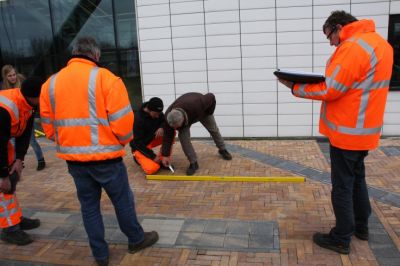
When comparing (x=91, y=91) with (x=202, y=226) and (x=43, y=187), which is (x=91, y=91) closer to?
(x=202, y=226)

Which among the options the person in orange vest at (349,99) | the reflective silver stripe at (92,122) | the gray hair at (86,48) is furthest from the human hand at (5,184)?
the person in orange vest at (349,99)

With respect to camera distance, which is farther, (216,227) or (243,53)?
(243,53)

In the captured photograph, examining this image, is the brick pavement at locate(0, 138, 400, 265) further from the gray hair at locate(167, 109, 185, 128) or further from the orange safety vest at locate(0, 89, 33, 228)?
the gray hair at locate(167, 109, 185, 128)

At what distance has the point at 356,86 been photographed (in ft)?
9.25

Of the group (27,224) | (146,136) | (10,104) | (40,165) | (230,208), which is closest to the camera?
(10,104)

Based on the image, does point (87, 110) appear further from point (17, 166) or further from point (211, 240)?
point (211, 240)

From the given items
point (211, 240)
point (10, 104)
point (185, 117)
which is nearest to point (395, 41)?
point (185, 117)

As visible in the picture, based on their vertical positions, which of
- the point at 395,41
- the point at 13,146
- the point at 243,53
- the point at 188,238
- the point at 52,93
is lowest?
the point at 188,238

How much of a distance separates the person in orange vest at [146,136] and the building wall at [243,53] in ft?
6.67

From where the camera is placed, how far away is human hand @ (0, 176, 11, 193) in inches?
132

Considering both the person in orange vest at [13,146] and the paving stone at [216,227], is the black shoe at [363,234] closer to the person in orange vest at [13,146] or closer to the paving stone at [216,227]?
the paving stone at [216,227]

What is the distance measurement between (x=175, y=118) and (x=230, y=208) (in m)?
1.41

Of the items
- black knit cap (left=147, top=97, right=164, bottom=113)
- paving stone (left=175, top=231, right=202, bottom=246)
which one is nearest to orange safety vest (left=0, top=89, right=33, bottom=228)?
paving stone (left=175, top=231, right=202, bottom=246)

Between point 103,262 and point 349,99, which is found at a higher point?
point 349,99
